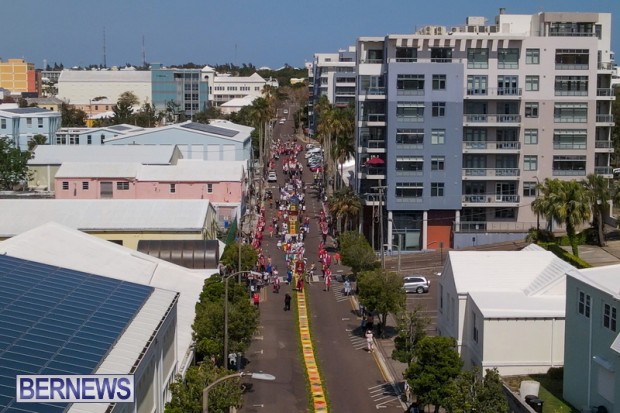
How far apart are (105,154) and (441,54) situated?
32.8 m

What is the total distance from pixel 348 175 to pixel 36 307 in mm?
67059

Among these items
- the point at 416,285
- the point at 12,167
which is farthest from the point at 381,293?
the point at 12,167

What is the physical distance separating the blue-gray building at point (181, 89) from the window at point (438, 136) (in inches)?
4508

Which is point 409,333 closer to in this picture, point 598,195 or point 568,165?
point 598,195

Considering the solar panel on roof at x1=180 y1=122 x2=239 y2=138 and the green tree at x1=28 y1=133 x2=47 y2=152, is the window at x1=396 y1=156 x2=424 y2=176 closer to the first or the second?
the solar panel on roof at x1=180 y1=122 x2=239 y2=138

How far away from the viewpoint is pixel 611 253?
68.0 metres

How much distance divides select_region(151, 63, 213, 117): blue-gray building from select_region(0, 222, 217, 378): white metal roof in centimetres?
13514

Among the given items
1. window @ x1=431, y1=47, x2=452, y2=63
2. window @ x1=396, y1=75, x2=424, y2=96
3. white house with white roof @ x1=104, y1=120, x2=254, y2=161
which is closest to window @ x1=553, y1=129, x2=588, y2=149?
window @ x1=431, y1=47, x2=452, y2=63

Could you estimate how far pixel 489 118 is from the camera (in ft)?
249

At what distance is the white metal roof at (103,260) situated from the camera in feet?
155

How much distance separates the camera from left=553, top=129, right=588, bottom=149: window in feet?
251

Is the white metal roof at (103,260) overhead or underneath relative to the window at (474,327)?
overhead

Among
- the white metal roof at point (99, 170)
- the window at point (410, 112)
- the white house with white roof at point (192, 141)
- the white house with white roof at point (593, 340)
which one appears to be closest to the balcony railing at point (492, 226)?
the window at point (410, 112)

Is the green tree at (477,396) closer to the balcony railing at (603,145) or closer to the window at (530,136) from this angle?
the window at (530,136)
